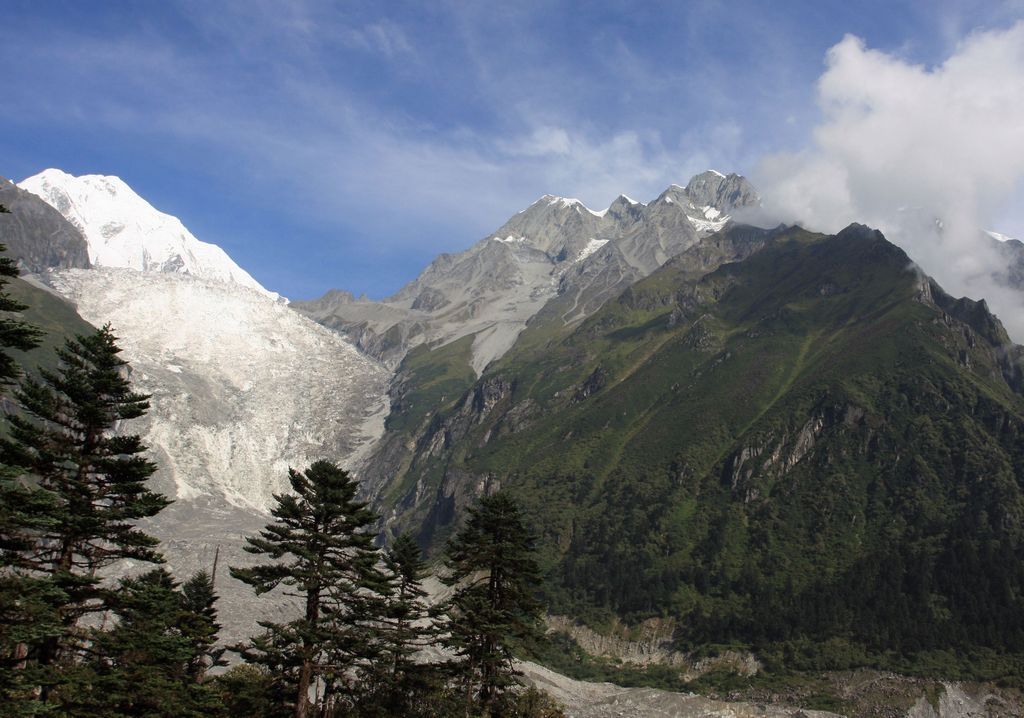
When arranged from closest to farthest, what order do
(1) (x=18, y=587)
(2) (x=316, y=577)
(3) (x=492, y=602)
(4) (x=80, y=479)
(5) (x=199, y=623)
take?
(1) (x=18, y=587), (4) (x=80, y=479), (2) (x=316, y=577), (3) (x=492, y=602), (5) (x=199, y=623)

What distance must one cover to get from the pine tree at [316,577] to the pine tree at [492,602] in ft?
24.7

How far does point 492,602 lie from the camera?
52.5m

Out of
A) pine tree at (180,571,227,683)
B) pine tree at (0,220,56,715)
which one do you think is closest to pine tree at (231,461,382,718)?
pine tree at (0,220,56,715)

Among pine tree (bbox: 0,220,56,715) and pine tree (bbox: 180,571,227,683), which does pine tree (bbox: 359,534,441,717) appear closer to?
pine tree (bbox: 180,571,227,683)

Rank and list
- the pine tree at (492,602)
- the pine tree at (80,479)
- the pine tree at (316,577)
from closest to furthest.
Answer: the pine tree at (80,479) < the pine tree at (316,577) < the pine tree at (492,602)

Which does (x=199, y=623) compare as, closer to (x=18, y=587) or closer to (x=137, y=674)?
(x=137, y=674)

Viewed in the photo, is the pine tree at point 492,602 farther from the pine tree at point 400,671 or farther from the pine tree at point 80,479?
the pine tree at point 80,479

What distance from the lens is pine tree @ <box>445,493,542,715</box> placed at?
50094 mm

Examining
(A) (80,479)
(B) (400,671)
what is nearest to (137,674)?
(A) (80,479)

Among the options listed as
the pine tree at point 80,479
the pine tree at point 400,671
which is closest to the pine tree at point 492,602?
the pine tree at point 400,671

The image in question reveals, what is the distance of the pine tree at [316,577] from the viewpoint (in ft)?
138

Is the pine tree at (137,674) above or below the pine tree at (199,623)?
below

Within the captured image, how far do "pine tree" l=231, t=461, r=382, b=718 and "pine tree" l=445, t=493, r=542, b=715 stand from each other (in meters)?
7.54

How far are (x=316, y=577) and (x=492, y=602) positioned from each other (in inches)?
560
